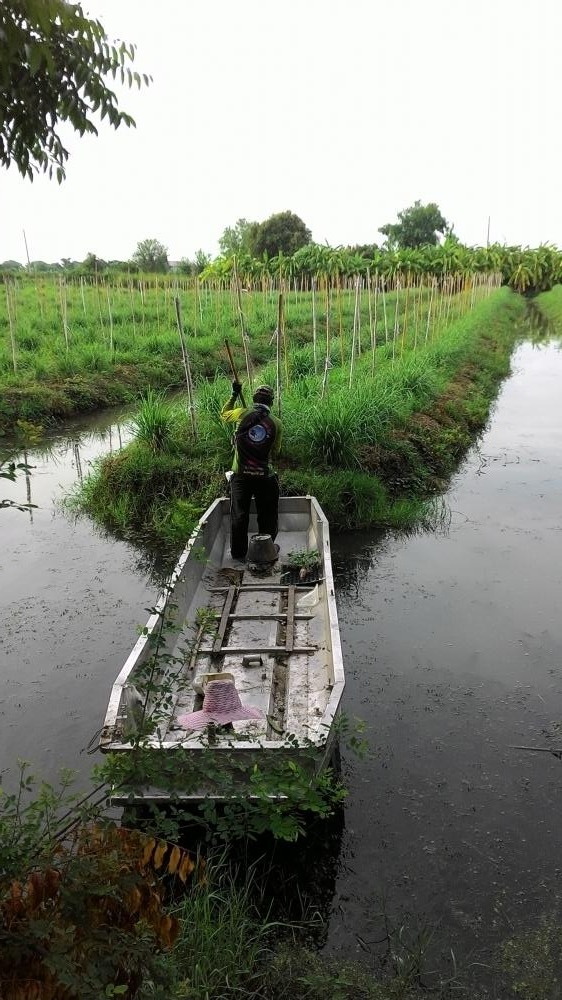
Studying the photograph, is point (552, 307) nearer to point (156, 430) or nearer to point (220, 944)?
point (156, 430)

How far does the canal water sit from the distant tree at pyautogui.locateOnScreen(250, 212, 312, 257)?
39.0 m

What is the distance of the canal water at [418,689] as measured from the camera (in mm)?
3633

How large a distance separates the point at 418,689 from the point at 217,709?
1878mm

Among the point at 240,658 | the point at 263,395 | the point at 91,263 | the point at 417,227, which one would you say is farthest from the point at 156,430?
the point at 417,227

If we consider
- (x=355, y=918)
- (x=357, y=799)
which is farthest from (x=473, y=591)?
(x=355, y=918)

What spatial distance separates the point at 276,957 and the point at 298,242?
46.6 metres

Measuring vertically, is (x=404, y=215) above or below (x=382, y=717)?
above

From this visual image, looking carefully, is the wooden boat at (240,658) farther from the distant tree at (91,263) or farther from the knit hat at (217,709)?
the distant tree at (91,263)

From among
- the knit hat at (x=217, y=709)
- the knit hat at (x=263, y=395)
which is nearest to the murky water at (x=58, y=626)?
the knit hat at (x=217, y=709)

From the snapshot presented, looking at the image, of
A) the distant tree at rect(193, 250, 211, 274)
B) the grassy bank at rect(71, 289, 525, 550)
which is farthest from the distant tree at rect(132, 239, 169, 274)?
the grassy bank at rect(71, 289, 525, 550)

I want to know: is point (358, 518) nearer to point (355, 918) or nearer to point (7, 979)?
point (355, 918)

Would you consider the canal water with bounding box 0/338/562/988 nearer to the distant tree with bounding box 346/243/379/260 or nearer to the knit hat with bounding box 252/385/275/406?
the knit hat with bounding box 252/385/275/406

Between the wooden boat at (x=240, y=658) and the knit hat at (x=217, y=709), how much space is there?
1.0 inches

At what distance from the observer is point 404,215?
61.7 metres
